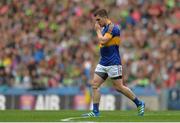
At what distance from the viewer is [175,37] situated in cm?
2542

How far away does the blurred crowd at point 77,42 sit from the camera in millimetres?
24359

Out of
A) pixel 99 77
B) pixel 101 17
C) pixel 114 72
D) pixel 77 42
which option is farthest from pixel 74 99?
pixel 101 17

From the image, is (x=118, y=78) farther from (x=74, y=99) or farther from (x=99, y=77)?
(x=74, y=99)

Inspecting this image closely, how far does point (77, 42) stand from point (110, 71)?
436 inches

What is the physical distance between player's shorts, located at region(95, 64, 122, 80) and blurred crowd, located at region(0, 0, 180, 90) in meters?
7.97

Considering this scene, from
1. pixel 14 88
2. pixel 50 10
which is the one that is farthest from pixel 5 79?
Result: pixel 50 10

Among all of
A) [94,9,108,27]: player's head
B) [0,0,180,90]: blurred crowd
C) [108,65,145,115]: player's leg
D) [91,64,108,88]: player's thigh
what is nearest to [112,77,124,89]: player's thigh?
[108,65,145,115]: player's leg

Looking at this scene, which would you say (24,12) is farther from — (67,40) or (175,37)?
(175,37)

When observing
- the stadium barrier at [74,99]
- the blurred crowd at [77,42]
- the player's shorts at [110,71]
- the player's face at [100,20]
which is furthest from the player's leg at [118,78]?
the blurred crowd at [77,42]

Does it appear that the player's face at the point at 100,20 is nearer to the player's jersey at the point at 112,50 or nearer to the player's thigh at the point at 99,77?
the player's jersey at the point at 112,50

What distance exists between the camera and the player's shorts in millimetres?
15281

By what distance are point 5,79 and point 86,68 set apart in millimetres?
2521

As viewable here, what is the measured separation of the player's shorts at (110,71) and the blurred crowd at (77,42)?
26.1ft

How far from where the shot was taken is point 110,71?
15.3m
